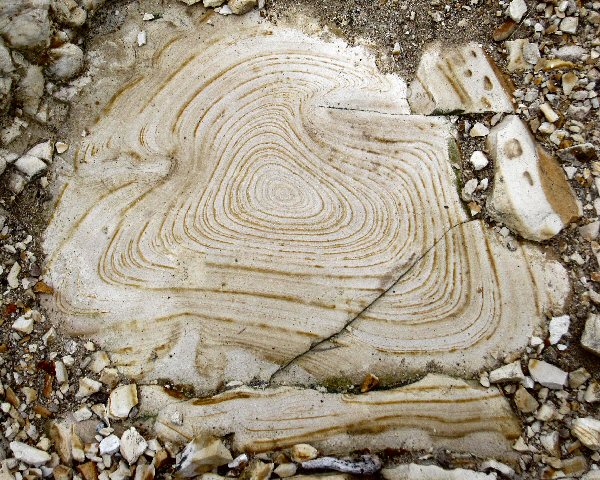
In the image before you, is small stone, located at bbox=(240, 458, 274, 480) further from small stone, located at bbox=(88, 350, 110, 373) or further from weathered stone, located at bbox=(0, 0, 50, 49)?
weathered stone, located at bbox=(0, 0, 50, 49)

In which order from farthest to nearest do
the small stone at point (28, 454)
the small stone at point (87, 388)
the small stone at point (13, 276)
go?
the small stone at point (13, 276)
the small stone at point (87, 388)
the small stone at point (28, 454)

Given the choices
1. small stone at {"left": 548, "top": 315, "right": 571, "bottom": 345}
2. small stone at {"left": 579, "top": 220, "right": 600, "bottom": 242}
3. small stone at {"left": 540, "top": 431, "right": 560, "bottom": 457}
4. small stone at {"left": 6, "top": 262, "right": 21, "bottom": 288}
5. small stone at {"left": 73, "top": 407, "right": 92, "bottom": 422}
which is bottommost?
small stone at {"left": 540, "top": 431, "right": 560, "bottom": 457}

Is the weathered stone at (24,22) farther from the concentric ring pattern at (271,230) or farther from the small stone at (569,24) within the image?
the small stone at (569,24)

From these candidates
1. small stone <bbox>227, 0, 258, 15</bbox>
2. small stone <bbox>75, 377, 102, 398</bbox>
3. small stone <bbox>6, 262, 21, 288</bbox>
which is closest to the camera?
small stone <bbox>75, 377, 102, 398</bbox>

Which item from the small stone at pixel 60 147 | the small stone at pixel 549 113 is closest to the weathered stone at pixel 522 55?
the small stone at pixel 549 113

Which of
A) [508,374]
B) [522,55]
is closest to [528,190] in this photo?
[522,55]

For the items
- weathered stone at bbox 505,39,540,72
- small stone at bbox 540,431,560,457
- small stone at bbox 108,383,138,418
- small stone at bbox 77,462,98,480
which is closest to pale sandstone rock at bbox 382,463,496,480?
small stone at bbox 540,431,560,457
